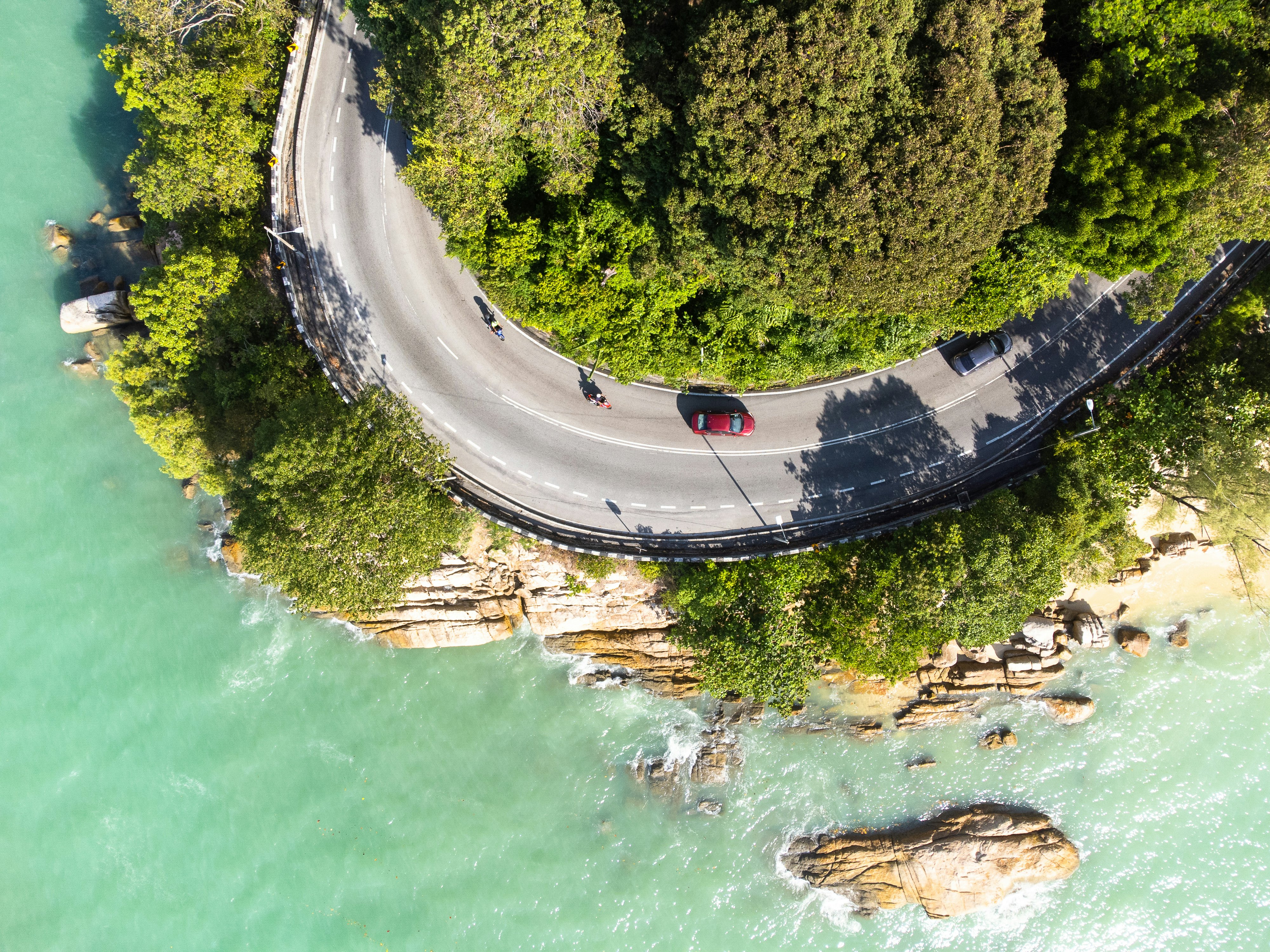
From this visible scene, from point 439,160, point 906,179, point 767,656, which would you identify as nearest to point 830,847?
point 767,656

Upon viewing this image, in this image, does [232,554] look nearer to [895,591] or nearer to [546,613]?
[546,613]

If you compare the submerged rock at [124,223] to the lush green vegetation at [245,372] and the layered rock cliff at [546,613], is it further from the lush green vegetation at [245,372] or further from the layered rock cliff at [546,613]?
the layered rock cliff at [546,613]

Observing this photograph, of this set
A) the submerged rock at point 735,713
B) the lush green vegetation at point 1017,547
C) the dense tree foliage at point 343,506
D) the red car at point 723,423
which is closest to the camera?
the lush green vegetation at point 1017,547

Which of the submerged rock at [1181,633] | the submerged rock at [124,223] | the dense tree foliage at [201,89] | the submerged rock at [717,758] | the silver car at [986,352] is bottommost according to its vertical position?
the submerged rock at [1181,633]

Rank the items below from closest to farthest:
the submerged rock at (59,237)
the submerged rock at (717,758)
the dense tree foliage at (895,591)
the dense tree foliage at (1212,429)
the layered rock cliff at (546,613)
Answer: the dense tree foliage at (1212,429)
the dense tree foliage at (895,591)
the layered rock cliff at (546,613)
the submerged rock at (717,758)
the submerged rock at (59,237)

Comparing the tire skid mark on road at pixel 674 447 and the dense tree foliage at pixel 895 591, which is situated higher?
the tire skid mark on road at pixel 674 447

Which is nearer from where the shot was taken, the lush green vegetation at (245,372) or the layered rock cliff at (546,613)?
the lush green vegetation at (245,372)

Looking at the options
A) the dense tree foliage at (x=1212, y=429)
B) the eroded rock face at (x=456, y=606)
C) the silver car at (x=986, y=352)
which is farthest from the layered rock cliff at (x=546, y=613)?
the dense tree foliage at (x=1212, y=429)
